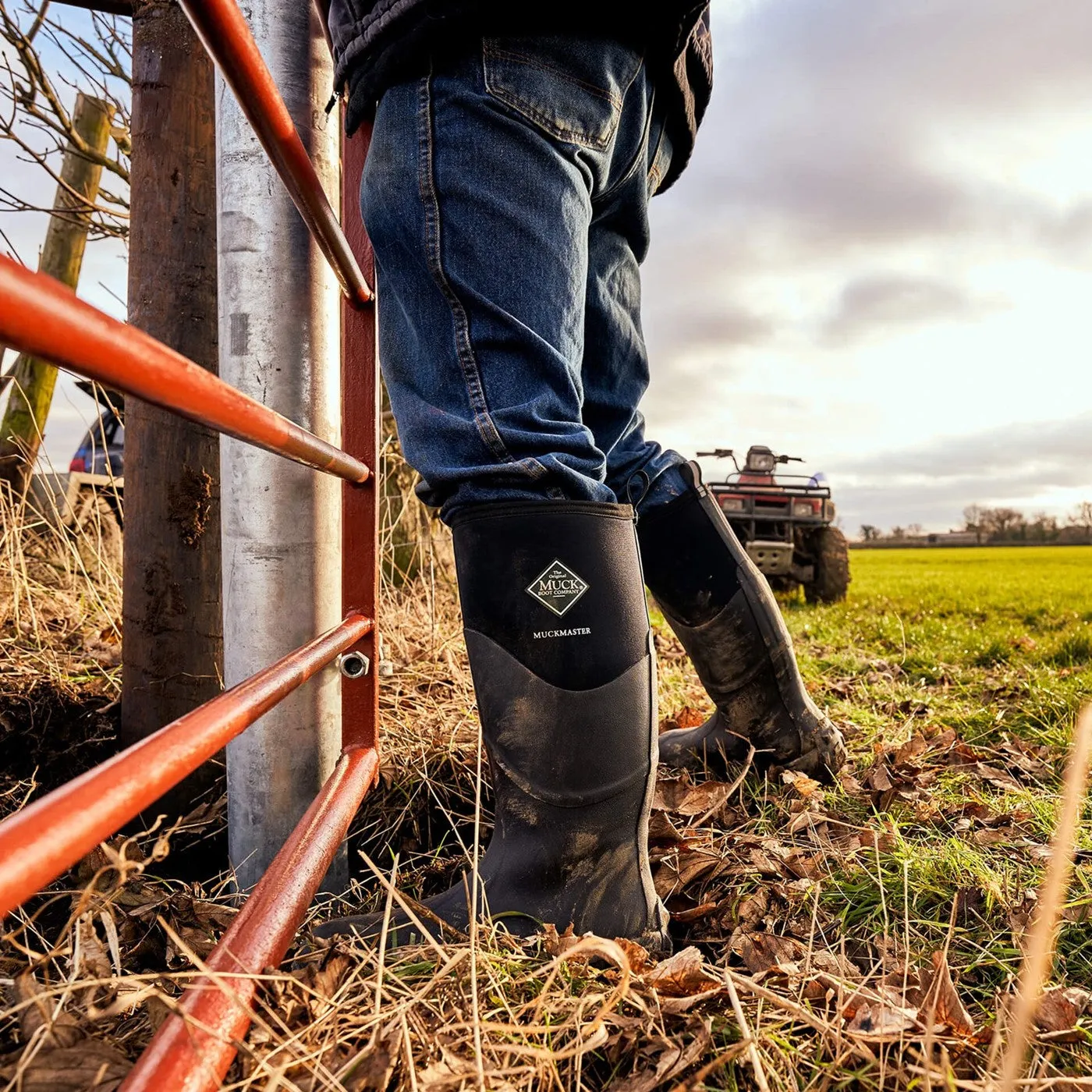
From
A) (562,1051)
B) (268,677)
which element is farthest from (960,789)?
(268,677)

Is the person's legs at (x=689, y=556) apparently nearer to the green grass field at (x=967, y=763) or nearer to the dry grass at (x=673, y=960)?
the dry grass at (x=673, y=960)

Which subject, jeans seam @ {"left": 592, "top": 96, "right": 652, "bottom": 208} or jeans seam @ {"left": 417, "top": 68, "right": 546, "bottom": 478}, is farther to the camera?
jeans seam @ {"left": 592, "top": 96, "right": 652, "bottom": 208}

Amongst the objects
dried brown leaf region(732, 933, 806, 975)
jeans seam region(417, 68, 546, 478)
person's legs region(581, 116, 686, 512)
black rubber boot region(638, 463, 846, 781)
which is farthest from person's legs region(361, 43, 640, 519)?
dried brown leaf region(732, 933, 806, 975)

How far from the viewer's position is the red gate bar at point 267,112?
0.80 meters

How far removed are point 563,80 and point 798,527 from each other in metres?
7.80

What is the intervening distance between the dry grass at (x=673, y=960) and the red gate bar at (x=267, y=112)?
0.77 meters

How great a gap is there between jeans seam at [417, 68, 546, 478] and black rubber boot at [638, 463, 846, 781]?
0.61 meters

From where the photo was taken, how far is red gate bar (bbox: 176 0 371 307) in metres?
0.80

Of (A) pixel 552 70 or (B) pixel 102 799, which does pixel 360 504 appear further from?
(B) pixel 102 799

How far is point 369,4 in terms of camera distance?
989mm

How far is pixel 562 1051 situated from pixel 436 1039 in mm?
119

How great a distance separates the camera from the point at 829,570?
7.78 meters

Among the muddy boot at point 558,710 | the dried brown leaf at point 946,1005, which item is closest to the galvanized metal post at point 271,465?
the muddy boot at point 558,710

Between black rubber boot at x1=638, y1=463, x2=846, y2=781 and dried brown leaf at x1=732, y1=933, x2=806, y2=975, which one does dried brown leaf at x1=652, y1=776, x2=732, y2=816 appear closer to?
black rubber boot at x1=638, y1=463, x2=846, y2=781
